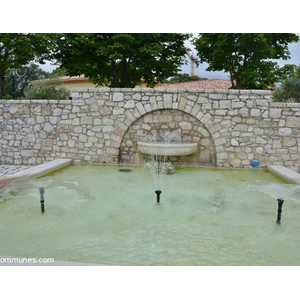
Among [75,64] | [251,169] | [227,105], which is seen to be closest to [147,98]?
[227,105]

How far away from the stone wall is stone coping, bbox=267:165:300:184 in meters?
0.36

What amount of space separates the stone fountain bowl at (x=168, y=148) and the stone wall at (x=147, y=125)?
1.81 ft

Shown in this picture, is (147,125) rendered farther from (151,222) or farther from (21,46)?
(21,46)

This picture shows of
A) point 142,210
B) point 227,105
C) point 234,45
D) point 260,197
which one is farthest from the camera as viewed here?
point 234,45

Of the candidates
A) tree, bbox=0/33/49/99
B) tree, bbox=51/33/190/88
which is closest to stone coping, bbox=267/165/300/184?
tree, bbox=51/33/190/88

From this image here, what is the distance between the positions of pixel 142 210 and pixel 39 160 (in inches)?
187

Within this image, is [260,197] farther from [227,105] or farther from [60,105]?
[60,105]

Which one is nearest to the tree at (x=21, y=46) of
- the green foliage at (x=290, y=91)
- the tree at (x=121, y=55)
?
the tree at (x=121, y=55)

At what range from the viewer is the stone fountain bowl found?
6.50 metres

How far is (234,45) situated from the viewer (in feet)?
39.3

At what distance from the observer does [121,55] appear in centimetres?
1146

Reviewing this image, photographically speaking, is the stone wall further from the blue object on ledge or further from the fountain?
the fountain

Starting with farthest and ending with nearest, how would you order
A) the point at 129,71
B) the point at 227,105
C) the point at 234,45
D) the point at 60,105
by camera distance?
the point at 129,71 < the point at 234,45 < the point at 60,105 < the point at 227,105

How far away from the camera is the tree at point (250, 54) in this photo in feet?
38.8
